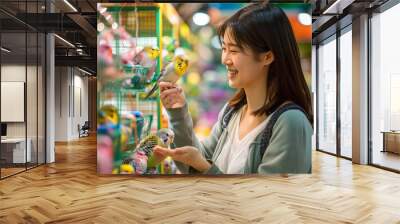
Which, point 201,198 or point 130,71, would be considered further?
point 130,71

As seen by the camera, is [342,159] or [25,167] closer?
[25,167]

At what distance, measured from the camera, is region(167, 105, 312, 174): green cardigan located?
5.57 metres

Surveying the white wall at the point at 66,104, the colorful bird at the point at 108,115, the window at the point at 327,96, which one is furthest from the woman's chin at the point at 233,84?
the white wall at the point at 66,104

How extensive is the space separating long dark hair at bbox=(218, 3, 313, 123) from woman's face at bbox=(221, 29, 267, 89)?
3.0 inches

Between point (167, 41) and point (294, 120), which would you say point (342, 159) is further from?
point (167, 41)

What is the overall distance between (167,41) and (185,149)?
1.63 meters

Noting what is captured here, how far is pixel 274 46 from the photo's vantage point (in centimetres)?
554

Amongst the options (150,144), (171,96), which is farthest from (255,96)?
(150,144)

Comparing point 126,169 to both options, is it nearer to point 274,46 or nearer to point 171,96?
point 171,96

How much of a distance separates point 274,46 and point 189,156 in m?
2.01


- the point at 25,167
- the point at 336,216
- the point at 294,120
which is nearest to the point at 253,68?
the point at 294,120

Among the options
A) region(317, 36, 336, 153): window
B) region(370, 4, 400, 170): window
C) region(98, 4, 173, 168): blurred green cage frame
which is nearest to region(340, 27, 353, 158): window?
region(317, 36, 336, 153): window

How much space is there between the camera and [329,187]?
5852mm

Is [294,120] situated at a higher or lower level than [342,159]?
higher
